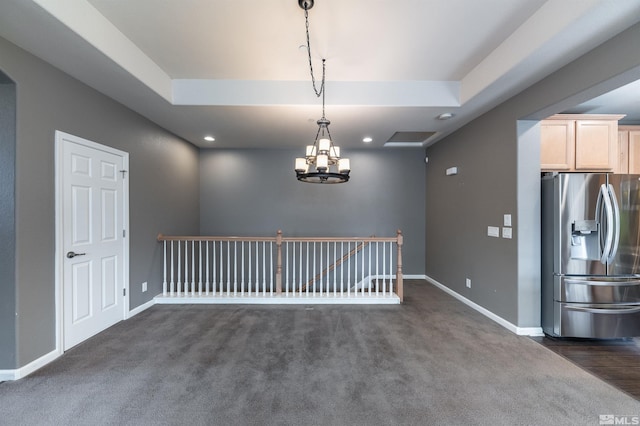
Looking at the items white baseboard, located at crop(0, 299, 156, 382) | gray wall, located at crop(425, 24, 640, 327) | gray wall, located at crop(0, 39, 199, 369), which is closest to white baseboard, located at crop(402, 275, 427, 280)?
gray wall, located at crop(425, 24, 640, 327)

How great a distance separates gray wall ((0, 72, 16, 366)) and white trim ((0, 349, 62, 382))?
0.08 meters

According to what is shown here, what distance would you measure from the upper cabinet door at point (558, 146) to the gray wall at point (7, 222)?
17.6 feet

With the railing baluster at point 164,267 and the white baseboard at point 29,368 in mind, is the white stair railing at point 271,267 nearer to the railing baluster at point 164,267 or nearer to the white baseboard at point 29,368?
the railing baluster at point 164,267

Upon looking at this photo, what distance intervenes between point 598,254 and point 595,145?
135 cm

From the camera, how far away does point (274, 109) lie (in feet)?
11.5

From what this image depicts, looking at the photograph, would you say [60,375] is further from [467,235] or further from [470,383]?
[467,235]

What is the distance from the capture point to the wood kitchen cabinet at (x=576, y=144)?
3191 millimetres

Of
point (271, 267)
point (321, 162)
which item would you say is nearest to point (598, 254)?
point (321, 162)

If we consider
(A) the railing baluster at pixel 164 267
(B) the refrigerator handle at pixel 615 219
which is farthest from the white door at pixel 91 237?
(B) the refrigerator handle at pixel 615 219

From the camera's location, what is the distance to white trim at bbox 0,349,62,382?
2227mm

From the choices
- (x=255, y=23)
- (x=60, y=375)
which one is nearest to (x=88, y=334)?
(x=60, y=375)

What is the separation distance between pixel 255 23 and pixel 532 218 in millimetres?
3597

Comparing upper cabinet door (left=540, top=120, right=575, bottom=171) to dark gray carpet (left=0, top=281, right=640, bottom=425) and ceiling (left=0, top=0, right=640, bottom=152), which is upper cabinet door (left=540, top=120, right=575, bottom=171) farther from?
dark gray carpet (left=0, top=281, right=640, bottom=425)

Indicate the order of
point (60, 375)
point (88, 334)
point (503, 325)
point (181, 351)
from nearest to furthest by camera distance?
point (60, 375) → point (181, 351) → point (88, 334) → point (503, 325)
